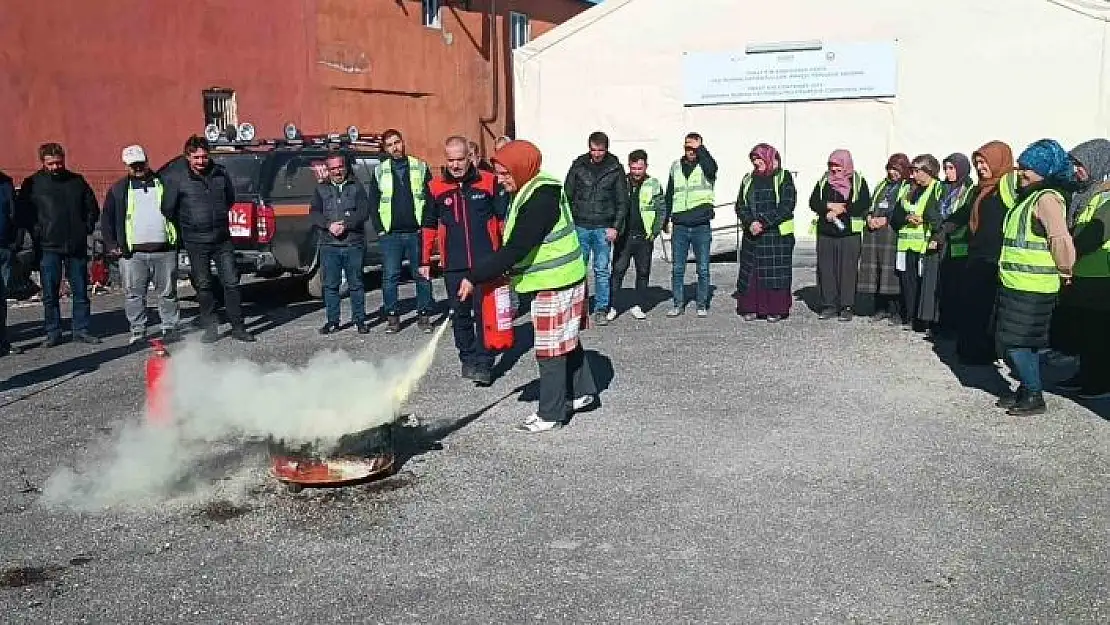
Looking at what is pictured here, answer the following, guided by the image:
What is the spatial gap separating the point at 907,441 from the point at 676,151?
13.3 meters

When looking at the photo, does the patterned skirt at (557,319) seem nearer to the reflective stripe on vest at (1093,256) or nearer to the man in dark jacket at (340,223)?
the reflective stripe on vest at (1093,256)

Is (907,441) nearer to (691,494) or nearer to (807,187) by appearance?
(691,494)

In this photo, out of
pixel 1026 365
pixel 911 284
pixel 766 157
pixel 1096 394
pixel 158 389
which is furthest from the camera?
pixel 766 157

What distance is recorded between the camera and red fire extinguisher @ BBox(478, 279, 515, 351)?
656cm

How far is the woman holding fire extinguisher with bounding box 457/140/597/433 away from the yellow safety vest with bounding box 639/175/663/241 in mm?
4380

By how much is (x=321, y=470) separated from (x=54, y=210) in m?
5.80

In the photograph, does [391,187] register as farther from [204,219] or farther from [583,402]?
[583,402]

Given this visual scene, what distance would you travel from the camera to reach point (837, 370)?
8.18 meters

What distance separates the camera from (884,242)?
9.97 metres

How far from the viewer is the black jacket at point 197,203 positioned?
9.27m

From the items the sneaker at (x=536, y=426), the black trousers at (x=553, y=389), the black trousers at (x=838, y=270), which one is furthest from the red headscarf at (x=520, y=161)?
the black trousers at (x=838, y=270)

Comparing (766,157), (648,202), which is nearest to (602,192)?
(648,202)

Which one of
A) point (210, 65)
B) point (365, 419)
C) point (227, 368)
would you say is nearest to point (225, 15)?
point (210, 65)

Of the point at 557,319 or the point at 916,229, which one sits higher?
the point at 916,229
